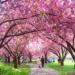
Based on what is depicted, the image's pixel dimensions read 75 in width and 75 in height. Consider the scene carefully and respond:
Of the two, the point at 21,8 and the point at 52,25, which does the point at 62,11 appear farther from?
the point at 21,8

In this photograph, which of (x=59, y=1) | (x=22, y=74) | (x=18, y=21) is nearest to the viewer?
(x=59, y=1)

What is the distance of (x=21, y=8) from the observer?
13367 millimetres

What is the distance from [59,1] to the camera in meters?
13.7

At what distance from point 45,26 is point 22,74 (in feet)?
42.2

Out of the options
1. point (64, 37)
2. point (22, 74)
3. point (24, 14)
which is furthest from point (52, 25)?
point (22, 74)

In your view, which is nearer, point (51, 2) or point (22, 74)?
point (51, 2)

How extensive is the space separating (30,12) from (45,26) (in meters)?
1.19

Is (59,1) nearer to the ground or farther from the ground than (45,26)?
farther from the ground

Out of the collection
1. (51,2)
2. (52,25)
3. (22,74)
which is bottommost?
(22,74)

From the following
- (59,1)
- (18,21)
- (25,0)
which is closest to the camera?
(25,0)

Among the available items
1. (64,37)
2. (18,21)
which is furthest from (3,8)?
(64,37)

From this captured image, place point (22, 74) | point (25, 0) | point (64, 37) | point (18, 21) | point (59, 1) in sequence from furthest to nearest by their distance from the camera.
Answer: point (22, 74), point (64, 37), point (18, 21), point (59, 1), point (25, 0)

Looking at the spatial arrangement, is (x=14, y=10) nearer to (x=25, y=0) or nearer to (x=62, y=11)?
(x=25, y=0)

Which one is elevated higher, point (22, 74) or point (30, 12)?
point (30, 12)
